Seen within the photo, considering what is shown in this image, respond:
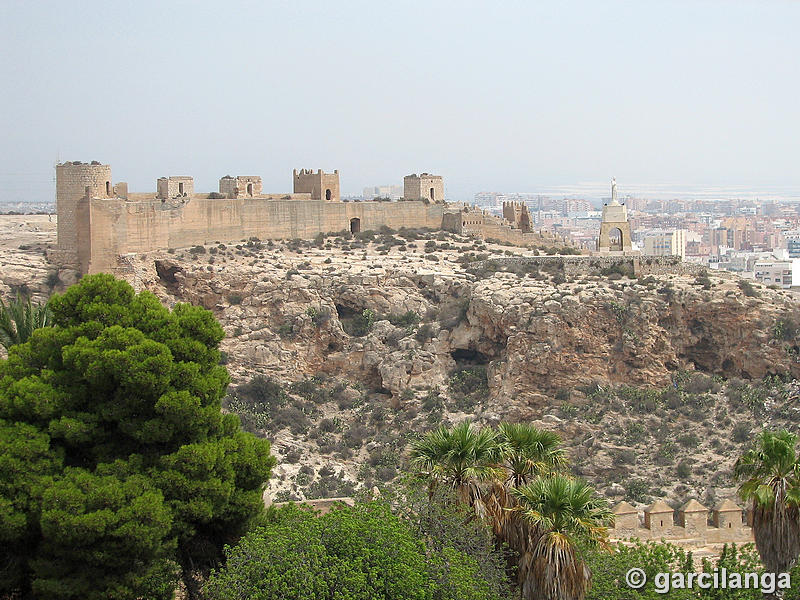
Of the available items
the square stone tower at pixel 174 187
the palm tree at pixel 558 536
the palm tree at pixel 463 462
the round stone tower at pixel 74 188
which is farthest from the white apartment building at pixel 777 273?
the palm tree at pixel 558 536

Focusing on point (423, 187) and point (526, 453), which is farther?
point (423, 187)

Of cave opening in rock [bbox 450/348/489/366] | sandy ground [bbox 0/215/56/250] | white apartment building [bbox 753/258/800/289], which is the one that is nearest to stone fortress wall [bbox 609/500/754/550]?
cave opening in rock [bbox 450/348/489/366]

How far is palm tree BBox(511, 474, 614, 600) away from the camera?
47.4 feet

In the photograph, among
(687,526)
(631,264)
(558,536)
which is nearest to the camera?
(558,536)

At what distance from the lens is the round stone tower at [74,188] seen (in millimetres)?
36438

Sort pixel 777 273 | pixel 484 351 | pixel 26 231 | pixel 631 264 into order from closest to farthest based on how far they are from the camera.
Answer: pixel 484 351 → pixel 631 264 → pixel 26 231 → pixel 777 273

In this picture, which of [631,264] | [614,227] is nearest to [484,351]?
[631,264]

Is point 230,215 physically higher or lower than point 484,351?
higher

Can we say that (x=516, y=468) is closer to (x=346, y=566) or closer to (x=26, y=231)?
(x=346, y=566)

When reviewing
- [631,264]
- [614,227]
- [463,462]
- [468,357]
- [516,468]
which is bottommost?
[468,357]

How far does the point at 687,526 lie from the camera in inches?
752

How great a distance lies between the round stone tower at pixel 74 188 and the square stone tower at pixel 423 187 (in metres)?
15.2

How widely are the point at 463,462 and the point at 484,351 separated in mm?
22541

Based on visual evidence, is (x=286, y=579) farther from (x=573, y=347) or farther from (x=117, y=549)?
(x=573, y=347)
